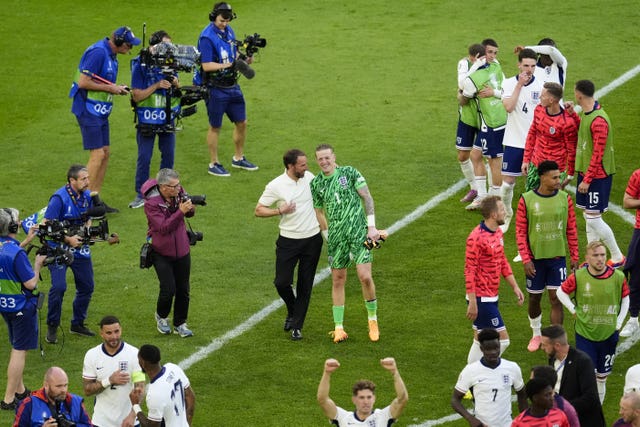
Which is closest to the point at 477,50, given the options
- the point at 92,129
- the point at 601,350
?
the point at 92,129

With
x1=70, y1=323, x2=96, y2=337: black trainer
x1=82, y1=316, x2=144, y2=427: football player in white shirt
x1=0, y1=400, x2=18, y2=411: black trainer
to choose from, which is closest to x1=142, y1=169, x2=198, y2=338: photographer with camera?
x1=70, y1=323, x2=96, y2=337: black trainer

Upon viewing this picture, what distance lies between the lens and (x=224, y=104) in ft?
62.2

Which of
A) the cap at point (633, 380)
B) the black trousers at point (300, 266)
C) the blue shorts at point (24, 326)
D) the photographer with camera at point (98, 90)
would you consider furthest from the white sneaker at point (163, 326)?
the cap at point (633, 380)

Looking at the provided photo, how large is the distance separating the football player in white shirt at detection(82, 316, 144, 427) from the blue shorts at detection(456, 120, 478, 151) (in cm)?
754

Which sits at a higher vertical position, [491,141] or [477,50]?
[477,50]

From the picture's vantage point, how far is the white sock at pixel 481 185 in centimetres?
1784

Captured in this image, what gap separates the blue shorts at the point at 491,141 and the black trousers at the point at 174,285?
16.0 ft

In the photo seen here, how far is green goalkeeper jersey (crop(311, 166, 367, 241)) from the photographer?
14.2m

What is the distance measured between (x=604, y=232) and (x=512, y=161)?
70.6 inches

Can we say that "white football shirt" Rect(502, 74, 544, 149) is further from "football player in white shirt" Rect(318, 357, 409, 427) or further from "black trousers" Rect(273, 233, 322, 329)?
"football player in white shirt" Rect(318, 357, 409, 427)

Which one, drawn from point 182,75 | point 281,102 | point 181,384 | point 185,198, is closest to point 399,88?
point 281,102

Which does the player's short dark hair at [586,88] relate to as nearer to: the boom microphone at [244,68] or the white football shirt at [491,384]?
the white football shirt at [491,384]

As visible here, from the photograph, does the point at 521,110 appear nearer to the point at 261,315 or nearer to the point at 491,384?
the point at 261,315

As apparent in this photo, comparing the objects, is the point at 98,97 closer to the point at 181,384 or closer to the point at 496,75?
the point at 496,75
